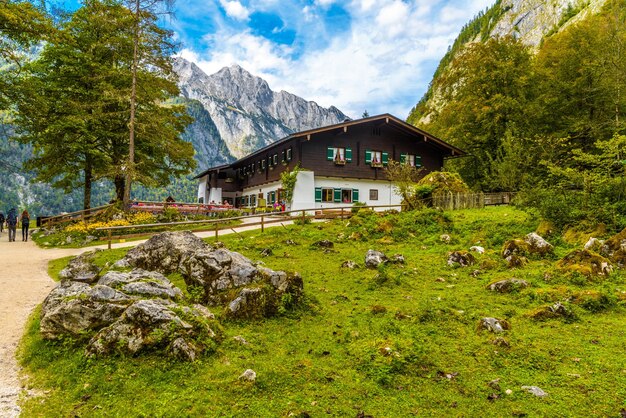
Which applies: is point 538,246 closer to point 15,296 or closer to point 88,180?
point 15,296

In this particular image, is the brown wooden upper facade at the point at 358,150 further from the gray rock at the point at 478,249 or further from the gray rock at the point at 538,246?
the gray rock at the point at 538,246

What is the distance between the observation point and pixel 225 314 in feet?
23.4

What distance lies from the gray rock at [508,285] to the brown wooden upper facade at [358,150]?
25122mm

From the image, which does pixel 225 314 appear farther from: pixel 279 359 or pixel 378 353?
pixel 378 353

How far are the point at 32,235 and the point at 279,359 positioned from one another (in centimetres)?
2722

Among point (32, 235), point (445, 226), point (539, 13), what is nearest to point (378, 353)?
point (445, 226)

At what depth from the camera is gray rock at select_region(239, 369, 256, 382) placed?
4.92 m

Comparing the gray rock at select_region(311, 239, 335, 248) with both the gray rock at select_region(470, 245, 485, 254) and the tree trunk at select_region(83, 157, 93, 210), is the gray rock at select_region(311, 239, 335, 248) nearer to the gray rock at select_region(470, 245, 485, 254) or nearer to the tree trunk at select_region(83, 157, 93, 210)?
the gray rock at select_region(470, 245, 485, 254)

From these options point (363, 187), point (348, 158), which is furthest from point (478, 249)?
point (363, 187)

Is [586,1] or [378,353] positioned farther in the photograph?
[586,1]

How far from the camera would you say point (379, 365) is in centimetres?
530

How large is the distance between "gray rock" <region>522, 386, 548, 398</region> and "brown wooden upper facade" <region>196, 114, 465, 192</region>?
28.9 metres

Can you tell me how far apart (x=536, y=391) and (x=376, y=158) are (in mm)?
32963

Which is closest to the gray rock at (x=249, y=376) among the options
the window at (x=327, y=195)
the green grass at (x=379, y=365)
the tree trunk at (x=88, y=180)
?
the green grass at (x=379, y=365)
